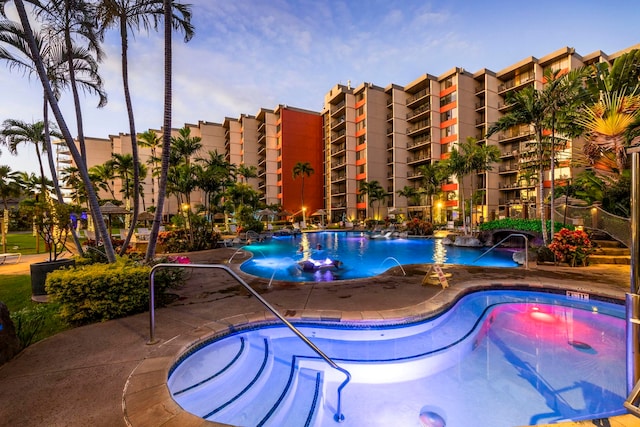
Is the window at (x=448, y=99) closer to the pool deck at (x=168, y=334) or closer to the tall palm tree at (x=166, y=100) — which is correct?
the pool deck at (x=168, y=334)

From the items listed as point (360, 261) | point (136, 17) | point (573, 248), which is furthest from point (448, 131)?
point (136, 17)

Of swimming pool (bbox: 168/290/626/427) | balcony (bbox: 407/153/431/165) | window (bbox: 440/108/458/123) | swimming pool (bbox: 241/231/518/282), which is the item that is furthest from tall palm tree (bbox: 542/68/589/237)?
balcony (bbox: 407/153/431/165)

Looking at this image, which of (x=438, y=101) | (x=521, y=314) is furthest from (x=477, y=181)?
(x=521, y=314)

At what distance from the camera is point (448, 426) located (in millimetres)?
3600

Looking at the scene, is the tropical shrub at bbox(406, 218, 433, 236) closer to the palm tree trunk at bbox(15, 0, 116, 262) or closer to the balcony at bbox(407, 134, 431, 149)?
the balcony at bbox(407, 134, 431, 149)

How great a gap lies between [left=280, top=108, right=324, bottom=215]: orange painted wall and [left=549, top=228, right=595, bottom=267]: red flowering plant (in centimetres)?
4532

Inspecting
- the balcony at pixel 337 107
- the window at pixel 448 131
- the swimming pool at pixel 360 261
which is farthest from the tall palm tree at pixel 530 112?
the balcony at pixel 337 107

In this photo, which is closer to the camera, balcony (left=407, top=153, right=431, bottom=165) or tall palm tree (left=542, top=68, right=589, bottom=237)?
tall palm tree (left=542, top=68, right=589, bottom=237)

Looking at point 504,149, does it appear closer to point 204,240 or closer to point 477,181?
point 477,181

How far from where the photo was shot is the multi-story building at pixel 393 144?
126 ft

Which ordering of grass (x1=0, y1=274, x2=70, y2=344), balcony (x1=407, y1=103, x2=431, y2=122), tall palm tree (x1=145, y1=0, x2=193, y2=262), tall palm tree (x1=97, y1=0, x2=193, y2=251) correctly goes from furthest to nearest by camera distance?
balcony (x1=407, y1=103, x2=431, y2=122), tall palm tree (x1=97, y1=0, x2=193, y2=251), tall palm tree (x1=145, y1=0, x2=193, y2=262), grass (x1=0, y1=274, x2=70, y2=344)

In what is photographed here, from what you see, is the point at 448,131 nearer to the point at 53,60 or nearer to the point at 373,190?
the point at 373,190

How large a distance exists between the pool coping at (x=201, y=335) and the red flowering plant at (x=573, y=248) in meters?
3.56

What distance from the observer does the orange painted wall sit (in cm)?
5291
